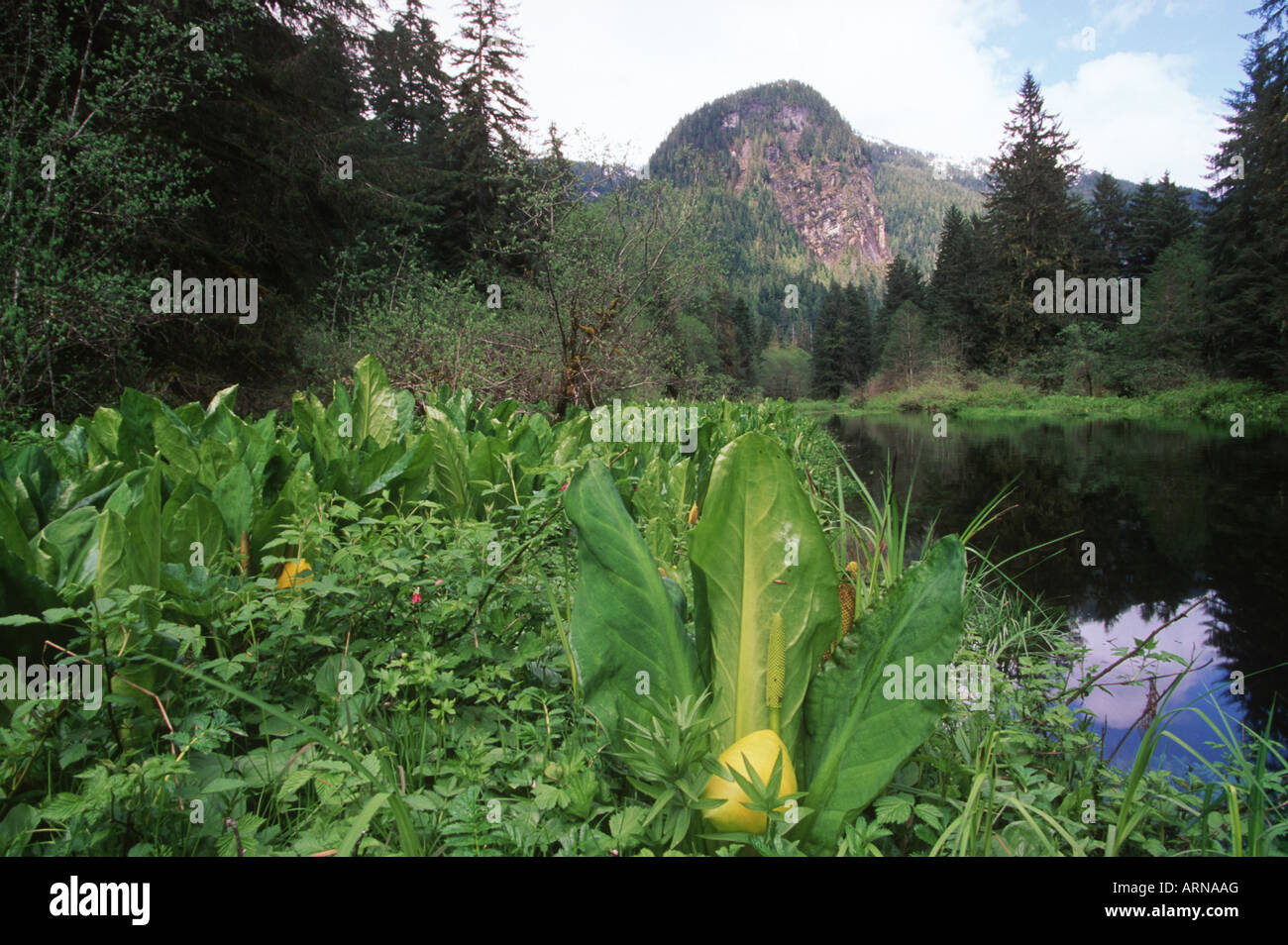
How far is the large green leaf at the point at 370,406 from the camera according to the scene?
2.94 metres

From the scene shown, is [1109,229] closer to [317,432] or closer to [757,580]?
[317,432]

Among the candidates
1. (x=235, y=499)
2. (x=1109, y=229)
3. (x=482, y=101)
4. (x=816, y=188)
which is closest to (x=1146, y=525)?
(x=235, y=499)

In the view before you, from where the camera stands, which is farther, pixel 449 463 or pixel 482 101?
pixel 482 101

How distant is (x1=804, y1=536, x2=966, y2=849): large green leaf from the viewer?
1108 mm

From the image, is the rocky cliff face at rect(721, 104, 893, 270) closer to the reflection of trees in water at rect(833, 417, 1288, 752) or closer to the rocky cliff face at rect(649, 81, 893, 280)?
the rocky cliff face at rect(649, 81, 893, 280)

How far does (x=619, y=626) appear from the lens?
3.99ft

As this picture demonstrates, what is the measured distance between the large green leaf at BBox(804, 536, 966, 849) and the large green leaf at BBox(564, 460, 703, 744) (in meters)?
0.29

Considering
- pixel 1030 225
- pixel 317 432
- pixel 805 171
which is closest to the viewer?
pixel 317 432

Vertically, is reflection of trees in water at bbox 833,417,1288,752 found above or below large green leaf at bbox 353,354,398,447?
below

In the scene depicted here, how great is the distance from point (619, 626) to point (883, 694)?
497 millimetres

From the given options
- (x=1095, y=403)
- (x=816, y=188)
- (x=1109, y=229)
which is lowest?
(x=1095, y=403)

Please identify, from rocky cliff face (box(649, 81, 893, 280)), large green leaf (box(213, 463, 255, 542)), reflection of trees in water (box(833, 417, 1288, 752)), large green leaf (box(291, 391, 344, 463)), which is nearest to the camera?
large green leaf (box(213, 463, 255, 542))

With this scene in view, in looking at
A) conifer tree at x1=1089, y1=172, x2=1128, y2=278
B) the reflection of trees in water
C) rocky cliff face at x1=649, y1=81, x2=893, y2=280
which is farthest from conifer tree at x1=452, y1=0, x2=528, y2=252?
rocky cliff face at x1=649, y1=81, x2=893, y2=280

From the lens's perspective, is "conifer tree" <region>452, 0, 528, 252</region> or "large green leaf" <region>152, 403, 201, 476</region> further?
"conifer tree" <region>452, 0, 528, 252</region>
